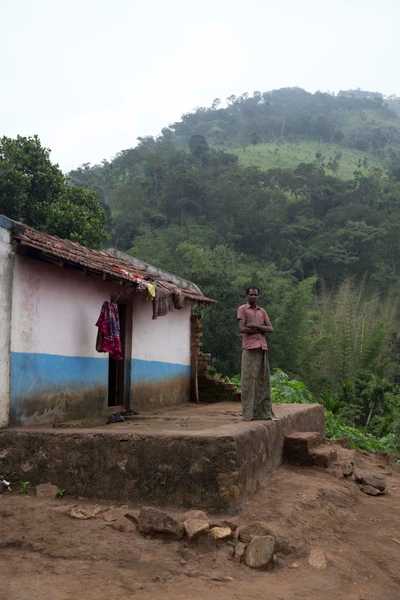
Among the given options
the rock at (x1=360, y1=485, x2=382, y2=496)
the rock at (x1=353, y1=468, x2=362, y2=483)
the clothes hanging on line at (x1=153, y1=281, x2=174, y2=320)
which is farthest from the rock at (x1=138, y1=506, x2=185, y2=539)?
the clothes hanging on line at (x1=153, y1=281, x2=174, y2=320)

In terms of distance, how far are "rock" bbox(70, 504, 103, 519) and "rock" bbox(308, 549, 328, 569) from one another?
1.84 meters

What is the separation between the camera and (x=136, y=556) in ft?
14.4

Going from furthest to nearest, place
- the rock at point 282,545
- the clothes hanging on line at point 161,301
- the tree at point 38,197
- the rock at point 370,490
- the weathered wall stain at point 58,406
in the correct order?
the tree at point 38,197
the clothes hanging on line at point 161,301
the rock at point 370,490
the weathered wall stain at point 58,406
the rock at point 282,545

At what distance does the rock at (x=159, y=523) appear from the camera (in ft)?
15.3

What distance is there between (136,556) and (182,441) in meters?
1.13

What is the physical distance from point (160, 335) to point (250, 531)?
18.1 feet

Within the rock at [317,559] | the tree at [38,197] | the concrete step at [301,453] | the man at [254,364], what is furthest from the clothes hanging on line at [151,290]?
the tree at [38,197]

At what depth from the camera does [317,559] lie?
14.9 ft

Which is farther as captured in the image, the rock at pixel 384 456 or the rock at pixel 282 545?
the rock at pixel 384 456

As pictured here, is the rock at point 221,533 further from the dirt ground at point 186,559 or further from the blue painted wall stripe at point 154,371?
the blue painted wall stripe at point 154,371

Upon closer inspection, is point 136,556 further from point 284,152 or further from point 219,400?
point 284,152

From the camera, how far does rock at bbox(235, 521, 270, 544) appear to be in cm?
464

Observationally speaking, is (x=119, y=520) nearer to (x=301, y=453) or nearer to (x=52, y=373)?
(x=52, y=373)

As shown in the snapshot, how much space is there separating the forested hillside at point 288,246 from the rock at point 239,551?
944cm
